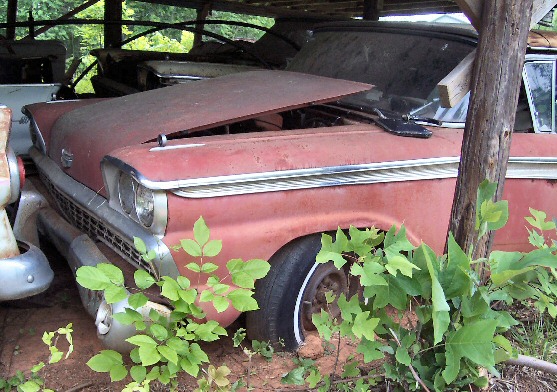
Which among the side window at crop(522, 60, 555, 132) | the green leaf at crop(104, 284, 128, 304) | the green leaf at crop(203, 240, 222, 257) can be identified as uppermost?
the side window at crop(522, 60, 555, 132)

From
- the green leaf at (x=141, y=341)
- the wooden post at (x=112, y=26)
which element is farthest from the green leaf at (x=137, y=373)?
the wooden post at (x=112, y=26)

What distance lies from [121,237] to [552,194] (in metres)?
2.35

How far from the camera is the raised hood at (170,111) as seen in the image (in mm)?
3070

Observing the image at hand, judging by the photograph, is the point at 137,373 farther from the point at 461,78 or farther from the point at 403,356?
the point at 461,78

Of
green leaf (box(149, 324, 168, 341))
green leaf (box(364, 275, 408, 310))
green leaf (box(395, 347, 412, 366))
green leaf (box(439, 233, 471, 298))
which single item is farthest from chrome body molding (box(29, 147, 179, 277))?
green leaf (box(439, 233, 471, 298))

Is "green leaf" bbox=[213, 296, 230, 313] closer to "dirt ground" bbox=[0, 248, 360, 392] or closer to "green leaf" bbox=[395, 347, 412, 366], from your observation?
"dirt ground" bbox=[0, 248, 360, 392]

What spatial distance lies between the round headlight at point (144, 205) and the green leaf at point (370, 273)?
897 millimetres

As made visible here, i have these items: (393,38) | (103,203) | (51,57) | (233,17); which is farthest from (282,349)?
(233,17)

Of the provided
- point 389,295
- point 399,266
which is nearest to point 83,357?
point 389,295

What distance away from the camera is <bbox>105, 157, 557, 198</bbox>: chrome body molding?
2.56 meters

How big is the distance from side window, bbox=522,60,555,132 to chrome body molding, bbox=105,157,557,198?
1.14 ft

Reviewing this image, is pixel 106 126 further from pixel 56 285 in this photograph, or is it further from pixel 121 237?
pixel 56 285

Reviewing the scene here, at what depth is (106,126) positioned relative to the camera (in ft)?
10.6

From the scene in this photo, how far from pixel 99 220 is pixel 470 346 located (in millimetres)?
1742
